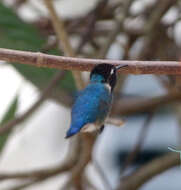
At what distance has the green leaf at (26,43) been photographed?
117 centimetres

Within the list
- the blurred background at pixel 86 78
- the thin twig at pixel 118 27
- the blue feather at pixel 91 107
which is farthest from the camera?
the blurred background at pixel 86 78

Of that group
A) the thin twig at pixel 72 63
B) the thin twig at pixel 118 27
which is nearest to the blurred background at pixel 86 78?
the thin twig at pixel 118 27

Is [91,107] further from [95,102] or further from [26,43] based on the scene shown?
[26,43]

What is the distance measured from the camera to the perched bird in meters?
0.44

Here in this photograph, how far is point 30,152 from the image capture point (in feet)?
6.49

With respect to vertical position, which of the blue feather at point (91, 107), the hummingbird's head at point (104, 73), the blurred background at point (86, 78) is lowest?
Answer: the blurred background at point (86, 78)

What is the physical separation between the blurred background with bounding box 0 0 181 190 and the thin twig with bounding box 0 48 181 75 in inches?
17.3

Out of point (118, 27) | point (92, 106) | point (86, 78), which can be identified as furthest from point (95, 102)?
point (86, 78)

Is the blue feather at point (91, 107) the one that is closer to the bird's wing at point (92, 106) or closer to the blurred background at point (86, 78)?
the bird's wing at point (92, 106)

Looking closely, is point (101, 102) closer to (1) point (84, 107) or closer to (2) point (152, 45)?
(1) point (84, 107)

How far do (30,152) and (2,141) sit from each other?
76 centimetres

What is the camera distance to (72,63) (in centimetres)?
48

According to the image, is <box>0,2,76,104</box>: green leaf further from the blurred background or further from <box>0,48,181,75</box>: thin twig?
<box>0,48,181,75</box>: thin twig

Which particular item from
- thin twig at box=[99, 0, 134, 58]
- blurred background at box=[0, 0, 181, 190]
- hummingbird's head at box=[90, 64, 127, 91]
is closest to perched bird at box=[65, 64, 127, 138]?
hummingbird's head at box=[90, 64, 127, 91]
